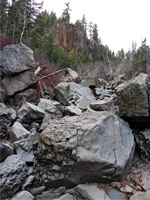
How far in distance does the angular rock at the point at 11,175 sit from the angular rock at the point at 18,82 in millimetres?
3195

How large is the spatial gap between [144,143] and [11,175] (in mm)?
2770

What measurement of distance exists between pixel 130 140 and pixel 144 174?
68 centimetres

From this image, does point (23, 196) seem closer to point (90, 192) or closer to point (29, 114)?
point (90, 192)

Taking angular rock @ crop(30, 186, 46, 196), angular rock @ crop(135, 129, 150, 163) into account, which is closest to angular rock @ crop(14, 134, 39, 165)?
angular rock @ crop(30, 186, 46, 196)

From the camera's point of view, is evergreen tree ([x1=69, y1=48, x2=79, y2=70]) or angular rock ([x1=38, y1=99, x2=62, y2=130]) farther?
evergreen tree ([x1=69, y1=48, x2=79, y2=70])

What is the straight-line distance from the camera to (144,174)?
2.75 metres

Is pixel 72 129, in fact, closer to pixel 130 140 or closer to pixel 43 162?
pixel 43 162

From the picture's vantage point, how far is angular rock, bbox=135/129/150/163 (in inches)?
128

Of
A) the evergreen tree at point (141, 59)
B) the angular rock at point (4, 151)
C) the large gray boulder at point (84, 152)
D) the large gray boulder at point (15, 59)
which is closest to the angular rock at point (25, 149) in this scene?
the angular rock at point (4, 151)

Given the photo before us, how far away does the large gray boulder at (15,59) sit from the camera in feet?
17.3

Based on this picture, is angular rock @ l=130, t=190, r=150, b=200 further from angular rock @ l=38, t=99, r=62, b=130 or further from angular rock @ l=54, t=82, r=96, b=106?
angular rock @ l=54, t=82, r=96, b=106

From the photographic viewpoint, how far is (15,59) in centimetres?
549

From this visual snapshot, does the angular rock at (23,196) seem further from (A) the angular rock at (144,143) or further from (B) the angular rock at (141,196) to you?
(A) the angular rock at (144,143)

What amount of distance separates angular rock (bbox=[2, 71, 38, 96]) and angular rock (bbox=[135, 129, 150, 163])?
4197mm
